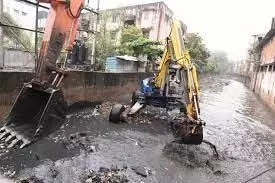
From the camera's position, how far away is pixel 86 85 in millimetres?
13023

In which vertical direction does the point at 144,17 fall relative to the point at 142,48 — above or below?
above

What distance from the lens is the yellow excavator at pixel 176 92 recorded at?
7469 mm

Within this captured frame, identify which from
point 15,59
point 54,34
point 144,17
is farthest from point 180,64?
point 144,17

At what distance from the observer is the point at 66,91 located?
11.3m

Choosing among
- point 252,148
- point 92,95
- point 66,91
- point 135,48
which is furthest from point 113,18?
point 252,148

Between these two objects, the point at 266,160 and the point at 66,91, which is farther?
the point at 66,91

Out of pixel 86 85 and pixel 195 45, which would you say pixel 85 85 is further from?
pixel 195 45

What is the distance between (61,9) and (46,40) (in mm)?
769

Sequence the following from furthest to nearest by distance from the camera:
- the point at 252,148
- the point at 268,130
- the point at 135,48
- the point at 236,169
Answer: the point at 135,48 → the point at 268,130 → the point at 252,148 → the point at 236,169

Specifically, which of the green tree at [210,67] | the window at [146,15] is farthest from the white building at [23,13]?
the green tree at [210,67]

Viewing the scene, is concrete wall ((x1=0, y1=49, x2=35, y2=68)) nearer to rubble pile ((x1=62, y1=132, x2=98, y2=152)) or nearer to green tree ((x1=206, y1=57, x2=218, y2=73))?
rubble pile ((x1=62, y1=132, x2=98, y2=152))

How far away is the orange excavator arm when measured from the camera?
6602 mm

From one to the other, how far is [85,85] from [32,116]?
602 cm

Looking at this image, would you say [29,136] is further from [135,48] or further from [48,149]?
[135,48]
